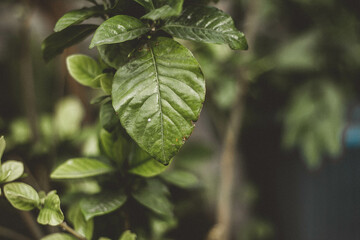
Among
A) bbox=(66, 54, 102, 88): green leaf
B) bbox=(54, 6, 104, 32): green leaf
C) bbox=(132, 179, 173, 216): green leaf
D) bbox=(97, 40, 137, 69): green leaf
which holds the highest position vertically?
bbox=(54, 6, 104, 32): green leaf

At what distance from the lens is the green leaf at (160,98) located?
441 mm

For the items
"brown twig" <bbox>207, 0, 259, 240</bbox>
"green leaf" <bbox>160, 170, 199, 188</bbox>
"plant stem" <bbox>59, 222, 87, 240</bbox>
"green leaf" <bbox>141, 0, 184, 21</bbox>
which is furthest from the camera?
"brown twig" <bbox>207, 0, 259, 240</bbox>

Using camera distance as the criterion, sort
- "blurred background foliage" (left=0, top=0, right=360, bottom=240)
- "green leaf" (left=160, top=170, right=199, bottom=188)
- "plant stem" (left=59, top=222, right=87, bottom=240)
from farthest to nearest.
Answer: "blurred background foliage" (left=0, top=0, right=360, bottom=240) → "green leaf" (left=160, top=170, right=199, bottom=188) → "plant stem" (left=59, top=222, right=87, bottom=240)

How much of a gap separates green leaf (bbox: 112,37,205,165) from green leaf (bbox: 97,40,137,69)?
41mm

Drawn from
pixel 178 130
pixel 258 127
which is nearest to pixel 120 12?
pixel 178 130

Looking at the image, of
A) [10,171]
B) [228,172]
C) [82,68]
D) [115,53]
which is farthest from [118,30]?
[228,172]

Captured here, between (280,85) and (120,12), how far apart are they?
1.61m

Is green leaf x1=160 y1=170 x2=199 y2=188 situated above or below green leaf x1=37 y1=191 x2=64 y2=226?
below

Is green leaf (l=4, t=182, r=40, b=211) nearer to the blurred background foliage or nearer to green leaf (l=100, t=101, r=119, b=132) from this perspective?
green leaf (l=100, t=101, r=119, b=132)

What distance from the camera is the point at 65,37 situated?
0.53 meters

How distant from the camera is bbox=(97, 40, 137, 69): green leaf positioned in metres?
0.50

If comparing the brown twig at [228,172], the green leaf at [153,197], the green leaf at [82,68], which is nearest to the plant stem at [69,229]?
the green leaf at [153,197]

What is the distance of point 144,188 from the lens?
2.21 feet

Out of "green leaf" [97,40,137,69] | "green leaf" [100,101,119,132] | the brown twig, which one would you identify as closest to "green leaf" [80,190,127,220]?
"green leaf" [100,101,119,132]
